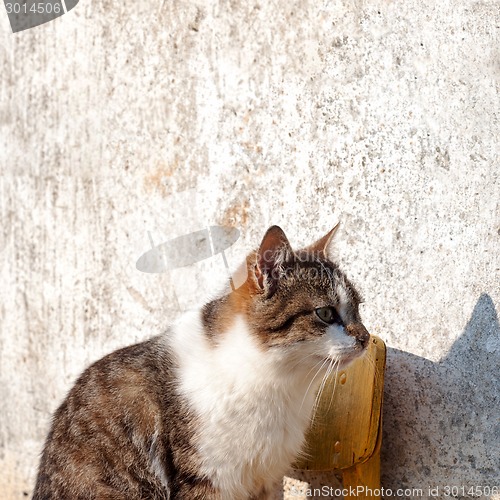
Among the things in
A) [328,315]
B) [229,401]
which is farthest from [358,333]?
[229,401]

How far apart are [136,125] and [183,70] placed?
37cm

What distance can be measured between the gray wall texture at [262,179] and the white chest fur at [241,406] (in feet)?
1.61

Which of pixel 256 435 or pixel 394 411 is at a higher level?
pixel 256 435

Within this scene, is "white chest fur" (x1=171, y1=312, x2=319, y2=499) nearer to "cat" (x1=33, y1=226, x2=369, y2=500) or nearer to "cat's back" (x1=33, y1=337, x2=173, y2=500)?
"cat" (x1=33, y1=226, x2=369, y2=500)

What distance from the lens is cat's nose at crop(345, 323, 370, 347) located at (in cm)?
226

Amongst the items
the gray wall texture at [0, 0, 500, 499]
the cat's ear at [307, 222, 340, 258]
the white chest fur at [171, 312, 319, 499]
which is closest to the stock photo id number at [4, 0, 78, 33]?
the gray wall texture at [0, 0, 500, 499]

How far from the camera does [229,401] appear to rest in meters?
2.32

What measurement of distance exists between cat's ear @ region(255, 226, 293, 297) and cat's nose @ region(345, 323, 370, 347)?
0.85ft

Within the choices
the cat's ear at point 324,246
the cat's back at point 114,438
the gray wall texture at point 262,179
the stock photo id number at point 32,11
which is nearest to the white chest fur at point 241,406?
the cat's back at point 114,438

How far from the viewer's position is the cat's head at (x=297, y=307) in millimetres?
2256

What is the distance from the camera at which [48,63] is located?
397cm

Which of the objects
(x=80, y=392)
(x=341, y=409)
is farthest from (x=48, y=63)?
(x=341, y=409)

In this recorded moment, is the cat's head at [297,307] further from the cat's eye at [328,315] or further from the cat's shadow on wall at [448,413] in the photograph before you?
the cat's shadow on wall at [448,413]

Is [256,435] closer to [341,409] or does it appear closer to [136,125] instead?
[341,409]
